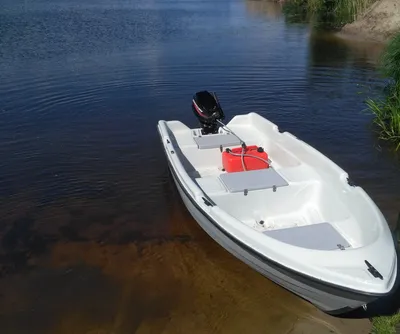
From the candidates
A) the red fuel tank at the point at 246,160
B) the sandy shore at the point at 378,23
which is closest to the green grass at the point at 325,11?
the sandy shore at the point at 378,23

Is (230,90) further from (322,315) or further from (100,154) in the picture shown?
(322,315)

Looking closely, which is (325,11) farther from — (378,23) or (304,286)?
(304,286)

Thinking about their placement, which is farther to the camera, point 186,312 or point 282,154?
point 282,154

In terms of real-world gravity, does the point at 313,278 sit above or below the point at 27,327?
above

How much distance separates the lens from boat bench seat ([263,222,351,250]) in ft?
17.8

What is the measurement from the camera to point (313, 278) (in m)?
4.64

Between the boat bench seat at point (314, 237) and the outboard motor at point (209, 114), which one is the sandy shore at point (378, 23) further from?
the boat bench seat at point (314, 237)

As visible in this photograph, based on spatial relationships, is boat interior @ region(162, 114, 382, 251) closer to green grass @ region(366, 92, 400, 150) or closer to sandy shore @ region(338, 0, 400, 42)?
green grass @ region(366, 92, 400, 150)

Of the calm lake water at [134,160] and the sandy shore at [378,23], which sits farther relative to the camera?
the sandy shore at [378,23]

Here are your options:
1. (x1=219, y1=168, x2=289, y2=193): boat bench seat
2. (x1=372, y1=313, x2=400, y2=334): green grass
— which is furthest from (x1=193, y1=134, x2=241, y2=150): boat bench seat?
(x1=372, y1=313, x2=400, y2=334): green grass

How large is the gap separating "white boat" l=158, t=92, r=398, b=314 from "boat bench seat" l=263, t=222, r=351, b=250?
1cm

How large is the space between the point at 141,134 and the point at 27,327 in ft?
20.4

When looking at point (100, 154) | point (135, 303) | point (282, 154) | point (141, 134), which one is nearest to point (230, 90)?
point (141, 134)

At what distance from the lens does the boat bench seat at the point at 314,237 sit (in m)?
5.44
